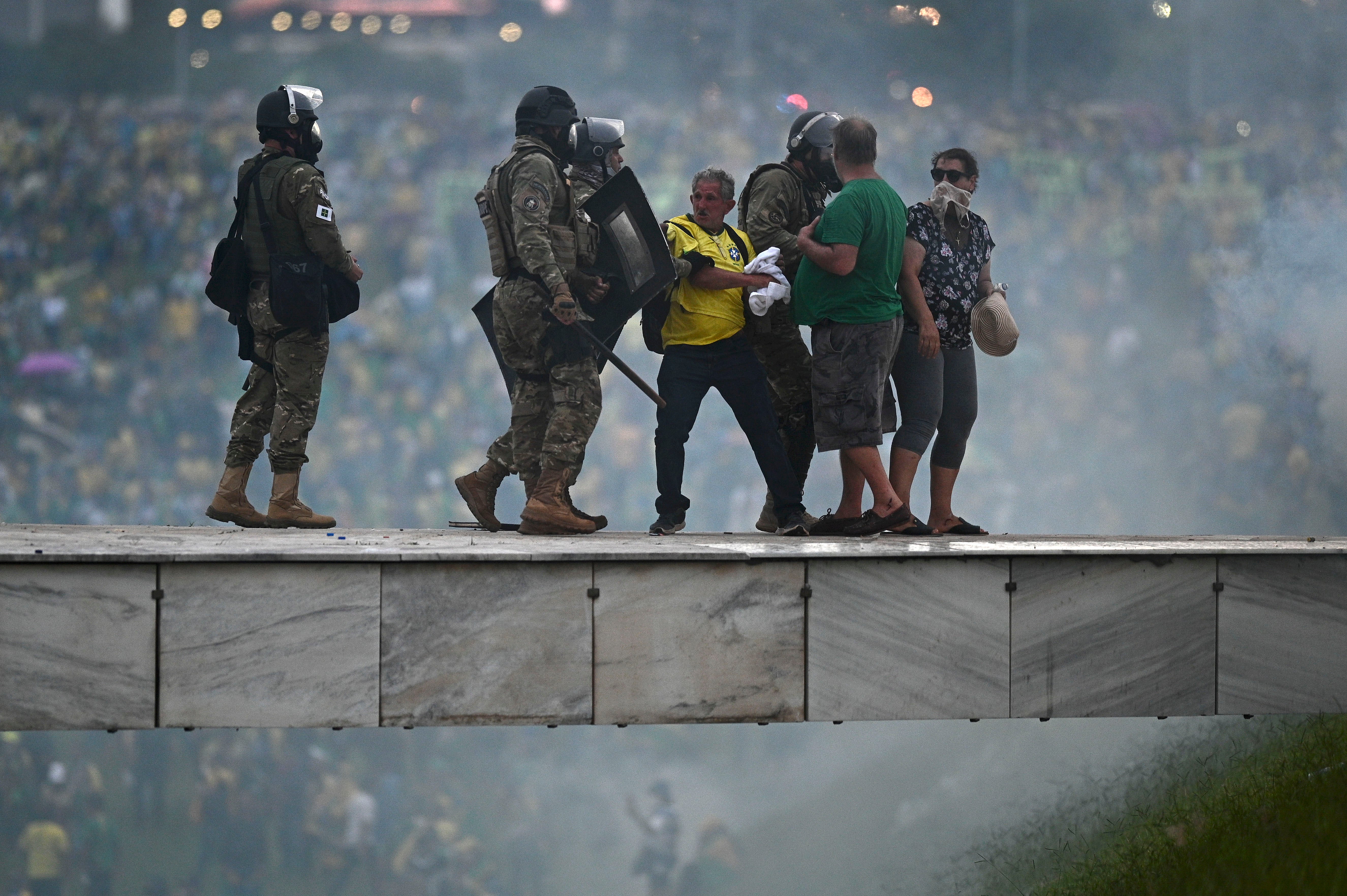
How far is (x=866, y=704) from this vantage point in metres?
3.75

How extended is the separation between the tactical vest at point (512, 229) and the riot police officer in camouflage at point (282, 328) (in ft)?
2.30

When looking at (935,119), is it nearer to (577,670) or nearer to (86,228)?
(86,228)

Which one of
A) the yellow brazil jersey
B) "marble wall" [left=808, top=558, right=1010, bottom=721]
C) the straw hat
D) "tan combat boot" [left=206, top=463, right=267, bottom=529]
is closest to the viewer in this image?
"marble wall" [left=808, top=558, right=1010, bottom=721]

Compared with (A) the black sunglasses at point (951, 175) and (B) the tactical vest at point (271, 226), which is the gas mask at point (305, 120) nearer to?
(B) the tactical vest at point (271, 226)

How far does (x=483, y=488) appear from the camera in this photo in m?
5.01

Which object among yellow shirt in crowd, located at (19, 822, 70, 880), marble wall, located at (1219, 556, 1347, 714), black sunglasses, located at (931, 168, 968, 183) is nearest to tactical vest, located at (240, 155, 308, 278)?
black sunglasses, located at (931, 168, 968, 183)

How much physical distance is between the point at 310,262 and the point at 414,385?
9938 millimetres

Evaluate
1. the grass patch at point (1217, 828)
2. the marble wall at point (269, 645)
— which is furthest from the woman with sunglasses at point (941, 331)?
the marble wall at point (269, 645)

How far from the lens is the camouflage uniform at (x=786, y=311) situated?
15.8ft

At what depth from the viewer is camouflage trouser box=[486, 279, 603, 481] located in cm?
453

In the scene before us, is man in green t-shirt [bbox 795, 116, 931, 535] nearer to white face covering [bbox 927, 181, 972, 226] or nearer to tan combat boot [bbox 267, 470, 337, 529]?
white face covering [bbox 927, 181, 972, 226]

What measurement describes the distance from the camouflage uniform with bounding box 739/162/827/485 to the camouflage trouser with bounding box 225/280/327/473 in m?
1.70

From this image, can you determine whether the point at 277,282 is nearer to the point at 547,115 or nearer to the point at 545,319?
the point at 545,319

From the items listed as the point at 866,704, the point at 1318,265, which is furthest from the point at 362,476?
the point at 866,704
